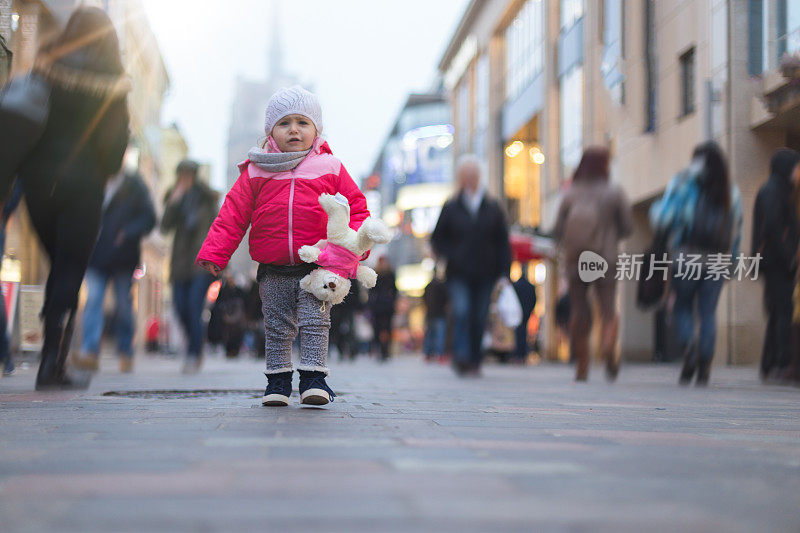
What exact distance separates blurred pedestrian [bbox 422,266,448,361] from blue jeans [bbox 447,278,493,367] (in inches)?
306

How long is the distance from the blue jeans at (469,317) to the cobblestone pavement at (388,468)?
4.62 metres

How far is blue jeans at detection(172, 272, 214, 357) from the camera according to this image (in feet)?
32.8

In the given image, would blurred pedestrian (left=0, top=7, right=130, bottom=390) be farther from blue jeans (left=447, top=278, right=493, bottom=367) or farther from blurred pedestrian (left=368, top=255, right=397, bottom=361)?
blurred pedestrian (left=368, top=255, right=397, bottom=361)

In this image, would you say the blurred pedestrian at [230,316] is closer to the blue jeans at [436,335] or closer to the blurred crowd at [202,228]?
the blue jeans at [436,335]

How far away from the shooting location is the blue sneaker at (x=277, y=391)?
5.12 m

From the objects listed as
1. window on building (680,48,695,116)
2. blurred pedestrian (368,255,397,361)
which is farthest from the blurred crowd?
window on building (680,48,695,116)

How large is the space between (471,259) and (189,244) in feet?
8.33

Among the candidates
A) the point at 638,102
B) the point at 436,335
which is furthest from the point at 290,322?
the point at 638,102

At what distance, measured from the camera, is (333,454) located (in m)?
3.17

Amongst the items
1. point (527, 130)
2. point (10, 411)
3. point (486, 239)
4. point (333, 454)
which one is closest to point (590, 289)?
point (486, 239)

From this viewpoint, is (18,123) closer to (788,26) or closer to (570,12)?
(788,26)

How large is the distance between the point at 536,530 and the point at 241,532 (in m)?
0.52

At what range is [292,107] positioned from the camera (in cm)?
529

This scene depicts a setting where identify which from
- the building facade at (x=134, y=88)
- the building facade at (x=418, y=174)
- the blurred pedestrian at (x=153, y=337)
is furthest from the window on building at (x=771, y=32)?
the building facade at (x=418, y=174)
